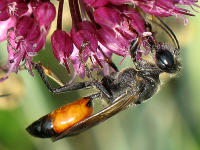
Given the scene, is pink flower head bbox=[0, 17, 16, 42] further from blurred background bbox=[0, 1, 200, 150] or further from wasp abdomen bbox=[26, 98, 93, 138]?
blurred background bbox=[0, 1, 200, 150]

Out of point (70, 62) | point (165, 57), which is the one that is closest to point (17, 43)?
point (70, 62)

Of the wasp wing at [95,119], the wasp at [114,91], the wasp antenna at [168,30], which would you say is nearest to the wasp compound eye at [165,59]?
the wasp at [114,91]

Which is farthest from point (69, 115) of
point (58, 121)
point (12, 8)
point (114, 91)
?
point (12, 8)

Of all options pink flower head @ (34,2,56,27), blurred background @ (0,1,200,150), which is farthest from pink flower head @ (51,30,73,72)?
blurred background @ (0,1,200,150)

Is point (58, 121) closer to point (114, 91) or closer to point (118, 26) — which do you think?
point (114, 91)

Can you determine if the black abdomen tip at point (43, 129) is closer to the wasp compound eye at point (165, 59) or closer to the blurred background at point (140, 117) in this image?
the wasp compound eye at point (165, 59)

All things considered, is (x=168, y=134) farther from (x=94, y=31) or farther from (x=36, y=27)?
(x=36, y=27)
